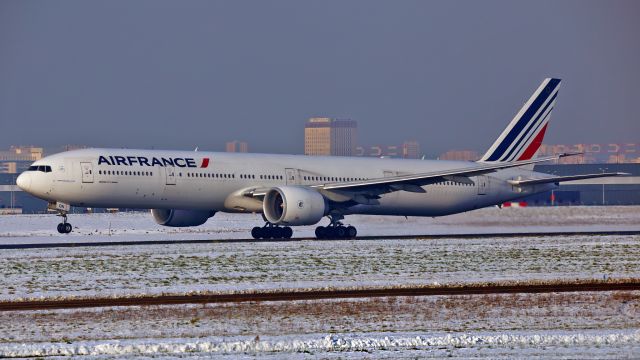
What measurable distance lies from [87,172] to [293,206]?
9.77 meters

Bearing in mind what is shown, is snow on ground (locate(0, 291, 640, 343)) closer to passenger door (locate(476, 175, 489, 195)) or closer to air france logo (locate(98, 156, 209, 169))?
air france logo (locate(98, 156, 209, 169))

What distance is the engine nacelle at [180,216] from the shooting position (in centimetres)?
5422

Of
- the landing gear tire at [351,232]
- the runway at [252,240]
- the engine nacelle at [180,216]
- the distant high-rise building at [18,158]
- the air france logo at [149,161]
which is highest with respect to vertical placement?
the distant high-rise building at [18,158]

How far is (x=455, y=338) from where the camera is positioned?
19016 millimetres

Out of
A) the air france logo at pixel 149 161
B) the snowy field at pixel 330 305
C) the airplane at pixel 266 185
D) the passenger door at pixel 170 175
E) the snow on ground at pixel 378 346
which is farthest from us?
the passenger door at pixel 170 175

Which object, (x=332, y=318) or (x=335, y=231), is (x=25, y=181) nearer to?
(x=335, y=231)

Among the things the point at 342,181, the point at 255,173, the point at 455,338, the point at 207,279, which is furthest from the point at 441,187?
the point at 455,338

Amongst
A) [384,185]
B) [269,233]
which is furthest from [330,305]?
[384,185]

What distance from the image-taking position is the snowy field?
18359 mm

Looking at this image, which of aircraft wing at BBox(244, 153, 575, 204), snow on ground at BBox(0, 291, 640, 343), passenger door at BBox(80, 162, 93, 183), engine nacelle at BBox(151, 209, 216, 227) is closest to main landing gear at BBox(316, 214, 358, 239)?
aircraft wing at BBox(244, 153, 575, 204)

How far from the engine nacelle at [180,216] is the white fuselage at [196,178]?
2.46 meters

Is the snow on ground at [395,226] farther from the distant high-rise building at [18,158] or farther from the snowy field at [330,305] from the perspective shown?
the distant high-rise building at [18,158]

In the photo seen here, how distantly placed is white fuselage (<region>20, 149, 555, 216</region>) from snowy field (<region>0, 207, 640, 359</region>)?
18.7 feet

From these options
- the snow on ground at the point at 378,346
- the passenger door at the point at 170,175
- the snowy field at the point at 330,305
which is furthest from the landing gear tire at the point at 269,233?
the snow on ground at the point at 378,346
